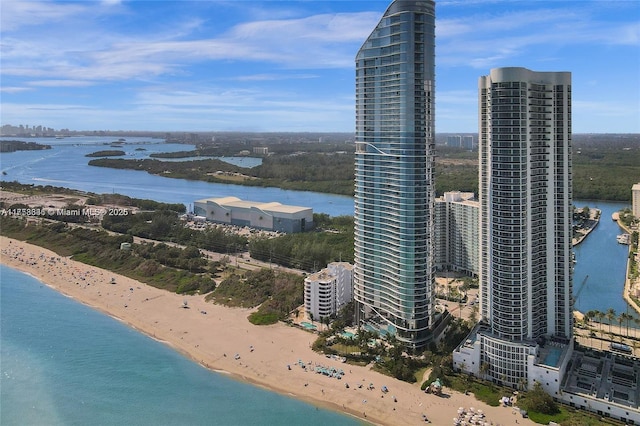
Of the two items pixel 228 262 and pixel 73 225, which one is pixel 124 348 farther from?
pixel 73 225

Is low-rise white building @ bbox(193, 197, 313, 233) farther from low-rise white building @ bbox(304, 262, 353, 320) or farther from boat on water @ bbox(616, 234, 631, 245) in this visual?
boat on water @ bbox(616, 234, 631, 245)

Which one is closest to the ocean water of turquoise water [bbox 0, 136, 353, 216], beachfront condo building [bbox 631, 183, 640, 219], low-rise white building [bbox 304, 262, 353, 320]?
low-rise white building [bbox 304, 262, 353, 320]

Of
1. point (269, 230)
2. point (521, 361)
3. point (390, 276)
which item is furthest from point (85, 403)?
point (269, 230)

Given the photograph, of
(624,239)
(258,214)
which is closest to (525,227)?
(624,239)

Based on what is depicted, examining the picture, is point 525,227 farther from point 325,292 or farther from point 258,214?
point 258,214

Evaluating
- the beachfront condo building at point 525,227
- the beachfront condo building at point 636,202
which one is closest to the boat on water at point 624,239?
the beachfront condo building at point 636,202

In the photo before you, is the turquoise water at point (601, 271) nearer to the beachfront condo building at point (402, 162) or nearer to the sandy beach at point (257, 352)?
the beachfront condo building at point (402, 162)

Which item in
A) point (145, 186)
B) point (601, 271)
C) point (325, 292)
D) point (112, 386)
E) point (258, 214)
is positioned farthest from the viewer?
point (145, 186)
